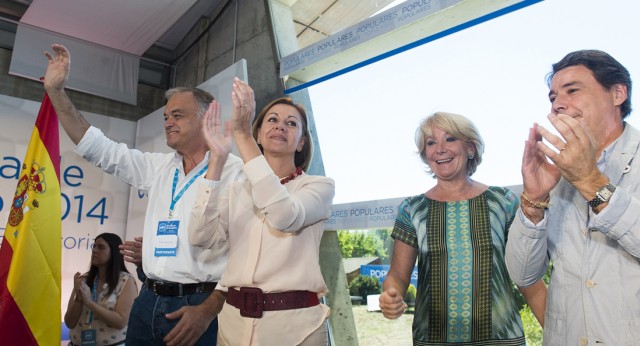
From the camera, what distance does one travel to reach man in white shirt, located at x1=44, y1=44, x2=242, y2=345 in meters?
1.66

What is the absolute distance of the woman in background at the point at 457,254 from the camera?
56.5 inches

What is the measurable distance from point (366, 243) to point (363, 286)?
49 centimetres

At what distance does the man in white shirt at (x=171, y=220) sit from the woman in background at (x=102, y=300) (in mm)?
1467

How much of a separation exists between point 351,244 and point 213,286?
91.1 inches

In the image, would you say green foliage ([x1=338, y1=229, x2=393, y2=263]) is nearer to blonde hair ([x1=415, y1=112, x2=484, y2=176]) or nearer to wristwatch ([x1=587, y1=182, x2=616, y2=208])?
blonde hair ([x1=415, y1=112, x2=484, y2=176])

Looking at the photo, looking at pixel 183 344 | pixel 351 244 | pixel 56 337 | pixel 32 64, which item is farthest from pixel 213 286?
pixel 32 64

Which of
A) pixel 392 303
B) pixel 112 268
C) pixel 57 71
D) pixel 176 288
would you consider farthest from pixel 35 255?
pixel 392 303

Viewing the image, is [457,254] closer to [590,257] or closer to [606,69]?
[590,257]

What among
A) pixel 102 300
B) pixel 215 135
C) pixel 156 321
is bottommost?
pixel 102 300

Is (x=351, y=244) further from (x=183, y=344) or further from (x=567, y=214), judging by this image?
(x=567, y=214)

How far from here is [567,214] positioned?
4.00 ft

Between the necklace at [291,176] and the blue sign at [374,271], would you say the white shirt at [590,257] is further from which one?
the blue sign at [374,271]

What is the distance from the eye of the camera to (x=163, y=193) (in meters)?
1.93

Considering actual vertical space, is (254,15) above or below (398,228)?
above
